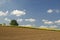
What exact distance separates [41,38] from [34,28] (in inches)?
251

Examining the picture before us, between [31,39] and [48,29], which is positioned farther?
[48,29]

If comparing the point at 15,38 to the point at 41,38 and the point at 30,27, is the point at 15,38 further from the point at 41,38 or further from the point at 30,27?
the point at 30,27

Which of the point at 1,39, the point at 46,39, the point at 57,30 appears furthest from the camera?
the point at 57,30

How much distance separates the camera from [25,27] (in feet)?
77.3

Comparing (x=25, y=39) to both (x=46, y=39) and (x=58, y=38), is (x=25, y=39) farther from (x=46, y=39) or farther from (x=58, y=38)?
(x=58, y=38)

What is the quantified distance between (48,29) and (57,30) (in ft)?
4.27

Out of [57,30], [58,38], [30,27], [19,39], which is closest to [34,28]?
[30,27]

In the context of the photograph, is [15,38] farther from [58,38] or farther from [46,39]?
[58,38]

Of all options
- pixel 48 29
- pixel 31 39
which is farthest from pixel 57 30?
pixel 31 39

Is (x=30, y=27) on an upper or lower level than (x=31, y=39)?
upper

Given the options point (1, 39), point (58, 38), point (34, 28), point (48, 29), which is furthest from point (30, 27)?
point (1, 39)

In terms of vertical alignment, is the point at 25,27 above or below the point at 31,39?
above

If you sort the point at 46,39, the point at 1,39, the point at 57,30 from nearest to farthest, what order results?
the point at 1,39, the point at 46,39, the point at 57,30

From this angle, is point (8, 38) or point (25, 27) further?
point (25, 27)
